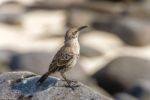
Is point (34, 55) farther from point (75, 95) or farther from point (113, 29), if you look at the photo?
point (75, 95)

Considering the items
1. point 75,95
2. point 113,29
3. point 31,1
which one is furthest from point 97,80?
point 31,1

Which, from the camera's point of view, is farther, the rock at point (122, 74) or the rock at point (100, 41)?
the rock at point (100, 41)

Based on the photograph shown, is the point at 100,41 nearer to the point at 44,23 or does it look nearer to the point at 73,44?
the point at 44,23

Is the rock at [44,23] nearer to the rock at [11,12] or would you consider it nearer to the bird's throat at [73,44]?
the rock at [11,12]

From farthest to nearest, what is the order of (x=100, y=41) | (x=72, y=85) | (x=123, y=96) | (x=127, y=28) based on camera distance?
(x=127, y=28)
(x=100, y=41)
(x=123, y=96)
(x=72, y=85)

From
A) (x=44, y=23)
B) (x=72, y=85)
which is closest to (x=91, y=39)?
(x=44, y=23)

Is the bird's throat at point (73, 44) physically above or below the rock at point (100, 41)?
above

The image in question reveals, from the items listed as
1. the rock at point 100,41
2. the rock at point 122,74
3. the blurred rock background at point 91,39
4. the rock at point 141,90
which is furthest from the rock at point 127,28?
the rock at point 141,90
